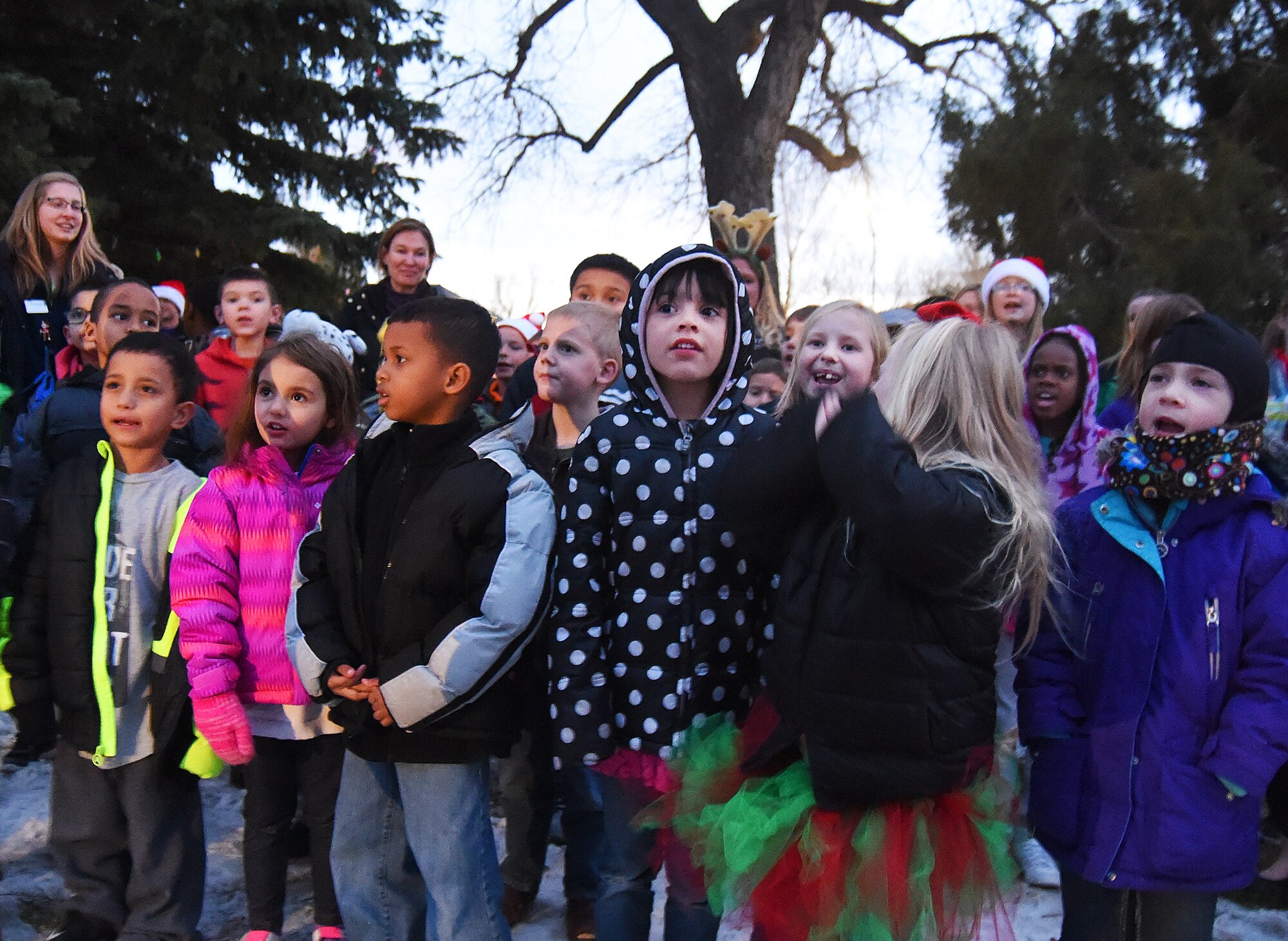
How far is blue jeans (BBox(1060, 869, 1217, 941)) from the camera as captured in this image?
219 cm

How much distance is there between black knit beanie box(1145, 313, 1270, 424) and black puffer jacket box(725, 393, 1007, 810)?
2.11 ft

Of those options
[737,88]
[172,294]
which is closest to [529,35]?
[737,88]

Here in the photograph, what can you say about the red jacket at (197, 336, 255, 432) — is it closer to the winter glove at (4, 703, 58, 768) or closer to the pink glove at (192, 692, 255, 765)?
the winter glove at (4, 703, 58, 768)

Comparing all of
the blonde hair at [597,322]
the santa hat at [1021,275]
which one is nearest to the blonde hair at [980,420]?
the blonde hair at [597,322]

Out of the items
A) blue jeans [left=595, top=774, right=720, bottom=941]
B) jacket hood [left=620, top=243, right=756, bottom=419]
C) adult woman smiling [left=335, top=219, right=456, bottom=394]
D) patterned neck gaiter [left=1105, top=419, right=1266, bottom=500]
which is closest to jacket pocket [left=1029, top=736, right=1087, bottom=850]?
patterned neck gaiter [left=1105, top=419, right=1266, bottom=500]

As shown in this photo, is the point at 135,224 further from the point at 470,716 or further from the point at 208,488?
the point at 470,716

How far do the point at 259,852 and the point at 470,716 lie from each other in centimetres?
90

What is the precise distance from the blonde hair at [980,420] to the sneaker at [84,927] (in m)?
2.57

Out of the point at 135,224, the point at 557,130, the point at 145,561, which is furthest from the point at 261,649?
the point at 557,130

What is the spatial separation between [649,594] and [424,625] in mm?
559

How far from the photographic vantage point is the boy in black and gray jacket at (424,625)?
243cm

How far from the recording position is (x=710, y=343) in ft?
8.16

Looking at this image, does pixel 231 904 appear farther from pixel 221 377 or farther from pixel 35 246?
pixel 35 246

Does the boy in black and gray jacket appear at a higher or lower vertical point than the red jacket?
lower
